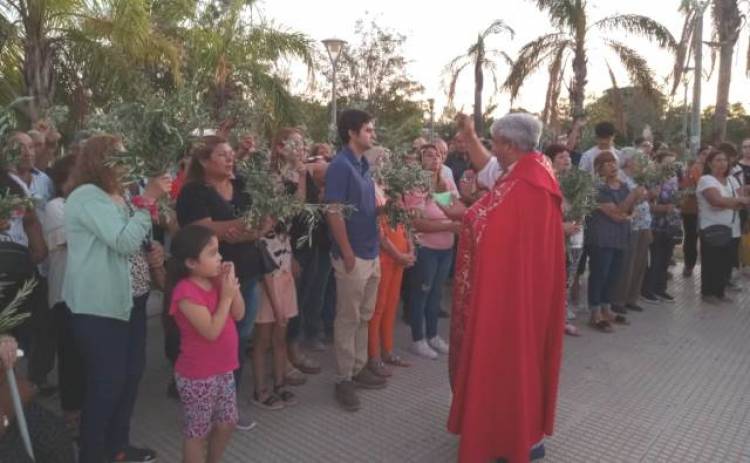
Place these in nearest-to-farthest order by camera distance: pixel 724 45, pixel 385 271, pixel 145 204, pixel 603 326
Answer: pixel 145 204
pixel 385 271
pixel 603 326
pixel 724 45

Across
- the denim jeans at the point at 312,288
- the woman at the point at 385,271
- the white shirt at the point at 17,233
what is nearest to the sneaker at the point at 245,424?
the denim jeans at the point at 312,288

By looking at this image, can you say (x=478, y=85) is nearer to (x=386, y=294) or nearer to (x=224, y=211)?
(x=386, y=294)

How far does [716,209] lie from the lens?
26.3 ft

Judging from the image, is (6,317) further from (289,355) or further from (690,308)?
(690,308)

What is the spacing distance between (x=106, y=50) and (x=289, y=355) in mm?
6203

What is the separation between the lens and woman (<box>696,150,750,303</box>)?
789 centimetres

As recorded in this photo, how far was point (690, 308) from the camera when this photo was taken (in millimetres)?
7777

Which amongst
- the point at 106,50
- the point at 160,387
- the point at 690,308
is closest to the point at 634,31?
the point at 690,308

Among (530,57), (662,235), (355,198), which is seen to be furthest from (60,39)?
(530,57)

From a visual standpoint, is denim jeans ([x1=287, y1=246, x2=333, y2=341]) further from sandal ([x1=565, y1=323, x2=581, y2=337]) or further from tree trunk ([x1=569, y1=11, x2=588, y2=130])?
tree trunk ([x1=569, y1=11, x2=588, y2=130])

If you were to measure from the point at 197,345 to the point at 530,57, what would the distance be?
15315mm

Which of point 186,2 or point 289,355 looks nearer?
point 289,355

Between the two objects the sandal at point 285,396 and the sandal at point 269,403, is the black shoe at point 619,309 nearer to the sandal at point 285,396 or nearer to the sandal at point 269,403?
the sandal at point 285,396

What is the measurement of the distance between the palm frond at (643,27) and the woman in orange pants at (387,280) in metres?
12.9
